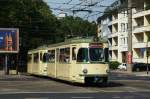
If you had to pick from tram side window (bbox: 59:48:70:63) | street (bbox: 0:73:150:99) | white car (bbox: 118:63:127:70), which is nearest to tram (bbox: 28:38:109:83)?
tram side window (bbox: 59:48:70:63)

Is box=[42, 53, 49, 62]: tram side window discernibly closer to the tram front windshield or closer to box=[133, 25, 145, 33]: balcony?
the tram front windshield

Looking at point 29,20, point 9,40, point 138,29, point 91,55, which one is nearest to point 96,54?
point 91,55

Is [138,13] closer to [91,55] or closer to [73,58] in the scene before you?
[73,58]

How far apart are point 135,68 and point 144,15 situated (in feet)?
56.1

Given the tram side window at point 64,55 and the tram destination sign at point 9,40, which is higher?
the tram destination sign at point 9,40

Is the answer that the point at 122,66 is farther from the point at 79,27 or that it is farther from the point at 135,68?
the point at 79,27

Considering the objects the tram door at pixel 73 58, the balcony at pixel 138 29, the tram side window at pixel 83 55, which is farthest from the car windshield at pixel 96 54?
the balcony at pixel 138 29

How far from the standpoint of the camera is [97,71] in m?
32.3

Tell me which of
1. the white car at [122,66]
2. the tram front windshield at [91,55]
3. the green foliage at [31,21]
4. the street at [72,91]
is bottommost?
the street at [72,91]

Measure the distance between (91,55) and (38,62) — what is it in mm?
17241

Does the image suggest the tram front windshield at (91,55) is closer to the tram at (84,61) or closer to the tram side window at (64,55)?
the tram at (84,61)

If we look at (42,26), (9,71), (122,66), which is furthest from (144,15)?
(9,71)

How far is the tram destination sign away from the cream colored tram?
6.67ft

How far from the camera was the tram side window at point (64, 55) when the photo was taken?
1382 inches
